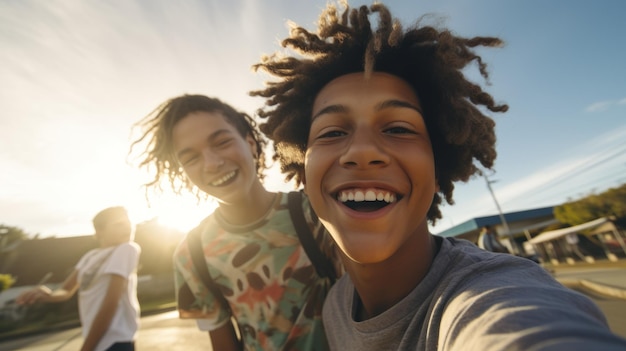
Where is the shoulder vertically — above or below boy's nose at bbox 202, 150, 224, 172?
below

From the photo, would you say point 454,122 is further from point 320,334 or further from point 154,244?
point 154,244

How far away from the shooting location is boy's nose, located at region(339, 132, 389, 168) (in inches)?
54.5

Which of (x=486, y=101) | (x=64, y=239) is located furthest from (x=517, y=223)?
(x=64, y=239)

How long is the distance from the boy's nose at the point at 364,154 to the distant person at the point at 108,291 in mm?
3060

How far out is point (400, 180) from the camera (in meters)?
1.41

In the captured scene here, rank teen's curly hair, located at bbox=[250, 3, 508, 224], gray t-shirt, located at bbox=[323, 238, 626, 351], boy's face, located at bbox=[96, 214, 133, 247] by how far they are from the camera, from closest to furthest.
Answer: gray t-shirt, located at bbox=[323, 238, 626, 351], teen's curly hair, located at bbox=[250, 3, 508, 224], boy's face, located at bbox=[96, 214, 133, 247]

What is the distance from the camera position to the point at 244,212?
229cm

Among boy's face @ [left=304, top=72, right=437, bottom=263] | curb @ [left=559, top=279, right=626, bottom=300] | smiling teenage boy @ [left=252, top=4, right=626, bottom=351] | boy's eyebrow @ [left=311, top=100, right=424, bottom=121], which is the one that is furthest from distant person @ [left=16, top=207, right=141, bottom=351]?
curb @ [left=559, top=279, right=626, bottom=300]

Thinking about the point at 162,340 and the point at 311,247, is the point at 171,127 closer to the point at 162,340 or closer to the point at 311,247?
the point at 311,247

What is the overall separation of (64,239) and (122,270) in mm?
33291

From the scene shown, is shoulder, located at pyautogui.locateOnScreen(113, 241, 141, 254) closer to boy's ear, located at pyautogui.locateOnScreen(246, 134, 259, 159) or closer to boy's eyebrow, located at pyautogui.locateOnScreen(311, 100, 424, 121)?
boy's ear, located at pyautogui.locateOnScreen(246, 134, 259, 159)

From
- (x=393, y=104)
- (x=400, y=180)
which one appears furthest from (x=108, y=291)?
(x=393, y=104)

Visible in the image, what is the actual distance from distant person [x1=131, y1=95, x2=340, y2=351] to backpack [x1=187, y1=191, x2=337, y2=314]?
0.5 inches

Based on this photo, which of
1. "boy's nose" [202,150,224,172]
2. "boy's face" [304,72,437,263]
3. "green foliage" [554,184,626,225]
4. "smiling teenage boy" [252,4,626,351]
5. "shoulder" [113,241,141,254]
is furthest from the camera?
"green foliage" [554,184,626,225]
